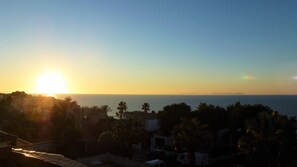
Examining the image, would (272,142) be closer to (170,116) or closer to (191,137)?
(191,137)

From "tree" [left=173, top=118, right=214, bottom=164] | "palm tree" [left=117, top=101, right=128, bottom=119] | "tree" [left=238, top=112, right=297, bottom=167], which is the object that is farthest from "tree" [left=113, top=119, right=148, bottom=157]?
"palm tree" [left=117, top=101, right=128, bottom=119]

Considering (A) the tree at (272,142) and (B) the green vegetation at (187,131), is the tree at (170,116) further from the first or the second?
(A) the tree at (272,142)

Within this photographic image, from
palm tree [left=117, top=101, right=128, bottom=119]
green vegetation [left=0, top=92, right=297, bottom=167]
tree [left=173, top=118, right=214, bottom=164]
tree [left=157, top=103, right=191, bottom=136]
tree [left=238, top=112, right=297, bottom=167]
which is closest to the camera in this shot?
tree [left=238, top=112, right=297, bottom=167]

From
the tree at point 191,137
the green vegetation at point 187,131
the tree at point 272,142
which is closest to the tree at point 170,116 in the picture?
the green vegetation at point 187,131

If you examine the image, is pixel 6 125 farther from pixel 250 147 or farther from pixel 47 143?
pixel 250 147

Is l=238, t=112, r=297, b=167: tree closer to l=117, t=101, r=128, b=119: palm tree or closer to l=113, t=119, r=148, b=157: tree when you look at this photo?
l=113, t=119, r=148, b=157: tree

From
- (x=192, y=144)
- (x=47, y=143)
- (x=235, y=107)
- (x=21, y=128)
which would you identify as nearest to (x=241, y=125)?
(x=235, y=107)

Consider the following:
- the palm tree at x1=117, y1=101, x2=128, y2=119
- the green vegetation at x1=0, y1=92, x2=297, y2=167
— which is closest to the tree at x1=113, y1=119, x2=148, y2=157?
the green vegetation at x1=0, y1=92, x2=297, y2=167

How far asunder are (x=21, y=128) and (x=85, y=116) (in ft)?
69.4

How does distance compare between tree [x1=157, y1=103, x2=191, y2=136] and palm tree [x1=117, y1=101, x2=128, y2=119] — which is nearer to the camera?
tree [x1=157, y1=103, x2=191, y2=136]

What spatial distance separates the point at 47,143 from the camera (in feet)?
130

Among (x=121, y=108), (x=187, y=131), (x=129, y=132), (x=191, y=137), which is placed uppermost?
(x=121, y=108)

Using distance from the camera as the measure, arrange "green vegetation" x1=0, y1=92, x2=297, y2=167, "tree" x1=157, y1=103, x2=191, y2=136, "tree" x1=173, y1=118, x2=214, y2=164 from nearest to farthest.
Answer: "green vegetation" x1=0, y1=92, x2=297, y2=167, "tree" x1=173, y1=118, x2=214, y2=164, "tree" x1=157, y1=103, x2=191, y2=136

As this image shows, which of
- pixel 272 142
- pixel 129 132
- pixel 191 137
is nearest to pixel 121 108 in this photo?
pixel 129 132
